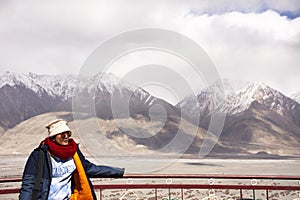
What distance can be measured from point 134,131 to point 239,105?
66625 mm

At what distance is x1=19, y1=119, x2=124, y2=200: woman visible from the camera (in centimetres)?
222

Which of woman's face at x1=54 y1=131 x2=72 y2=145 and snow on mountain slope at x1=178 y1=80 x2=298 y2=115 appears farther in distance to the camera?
snow on mountain slope at x1=178 y1=80 x2=298 y2=115

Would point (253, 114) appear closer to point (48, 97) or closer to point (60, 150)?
point (48, 97)

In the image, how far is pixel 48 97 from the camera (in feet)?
568

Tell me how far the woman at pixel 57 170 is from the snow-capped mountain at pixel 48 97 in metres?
77.9

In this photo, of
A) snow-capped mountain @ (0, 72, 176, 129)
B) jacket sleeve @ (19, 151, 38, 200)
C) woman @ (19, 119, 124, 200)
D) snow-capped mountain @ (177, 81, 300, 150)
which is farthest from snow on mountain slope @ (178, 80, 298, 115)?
jacket sleeve @ (19, 151, 38, 200)

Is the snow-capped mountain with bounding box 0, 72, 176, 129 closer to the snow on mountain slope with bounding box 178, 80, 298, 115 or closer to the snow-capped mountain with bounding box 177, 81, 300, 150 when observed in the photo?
the snow-capped mountain with bounding box 177, 81, 300, 150

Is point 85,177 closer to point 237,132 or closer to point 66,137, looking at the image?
point 66,137

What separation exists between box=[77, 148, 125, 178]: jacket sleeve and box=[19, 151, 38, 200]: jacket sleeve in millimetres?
319

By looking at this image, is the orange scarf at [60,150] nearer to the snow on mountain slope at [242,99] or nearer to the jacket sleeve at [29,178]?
the jacket sleeve at [29,178]

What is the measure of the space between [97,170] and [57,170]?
311 mm

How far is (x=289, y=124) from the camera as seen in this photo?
117m

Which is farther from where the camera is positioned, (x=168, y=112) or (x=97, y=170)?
(x=168, y=112)

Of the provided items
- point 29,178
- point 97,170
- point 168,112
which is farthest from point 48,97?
point 29,178
